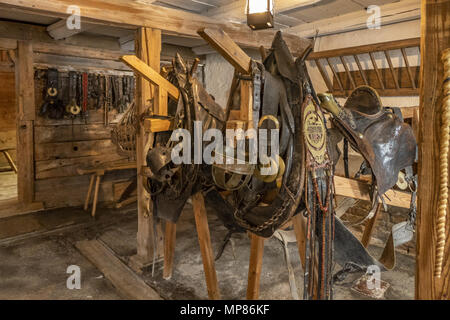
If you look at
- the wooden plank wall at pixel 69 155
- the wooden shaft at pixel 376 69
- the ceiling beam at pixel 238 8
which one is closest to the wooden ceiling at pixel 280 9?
the ceiling beam at pixel 238 8

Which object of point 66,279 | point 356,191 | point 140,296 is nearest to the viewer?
point 356,191

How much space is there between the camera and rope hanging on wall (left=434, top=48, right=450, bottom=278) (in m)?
0.89

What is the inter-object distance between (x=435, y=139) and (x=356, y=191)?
3.39 ft

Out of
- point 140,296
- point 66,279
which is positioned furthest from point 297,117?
point 66,279

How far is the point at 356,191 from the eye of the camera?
1.94m

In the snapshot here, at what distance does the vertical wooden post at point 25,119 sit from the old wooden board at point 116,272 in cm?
161

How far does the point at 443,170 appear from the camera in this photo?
917 mm

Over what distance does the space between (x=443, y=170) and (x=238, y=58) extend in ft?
2.85

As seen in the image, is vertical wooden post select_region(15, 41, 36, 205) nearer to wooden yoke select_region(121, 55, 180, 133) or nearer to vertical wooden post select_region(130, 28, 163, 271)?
A: vertical wooden post select_region(130, 28, 163, 271)

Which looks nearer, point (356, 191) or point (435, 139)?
point (435, 139)

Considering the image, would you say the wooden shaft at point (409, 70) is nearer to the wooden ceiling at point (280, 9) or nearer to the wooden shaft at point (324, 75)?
the wooden ceiling at point (280, 9)

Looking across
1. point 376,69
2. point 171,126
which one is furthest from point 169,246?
point 376,69

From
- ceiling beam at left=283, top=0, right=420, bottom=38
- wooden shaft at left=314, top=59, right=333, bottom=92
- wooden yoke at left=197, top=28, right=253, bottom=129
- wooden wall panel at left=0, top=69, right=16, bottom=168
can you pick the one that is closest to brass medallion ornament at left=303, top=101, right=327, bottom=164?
wooden yoke at left=197, top=28, right=253, bottom=129

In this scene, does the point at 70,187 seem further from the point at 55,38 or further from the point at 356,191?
the point at 356,191
